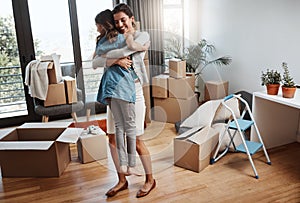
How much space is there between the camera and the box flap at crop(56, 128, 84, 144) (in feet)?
7.26

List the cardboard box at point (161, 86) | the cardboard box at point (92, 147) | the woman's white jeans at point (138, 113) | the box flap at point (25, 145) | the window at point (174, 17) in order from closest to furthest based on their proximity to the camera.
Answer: the woman's white jeans at point (138, 113) → the box flap at point (25, 145) → the cardboard box at point (92, 147) → the cardboard box at point (161, 86) → the window at point (174, 17)

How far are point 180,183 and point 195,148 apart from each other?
29 centimetres

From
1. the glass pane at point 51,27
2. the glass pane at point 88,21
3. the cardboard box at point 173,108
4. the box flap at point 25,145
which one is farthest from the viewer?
the glass pane at point 88,21

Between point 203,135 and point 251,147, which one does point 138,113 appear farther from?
point 251,147

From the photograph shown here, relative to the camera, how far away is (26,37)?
3.37 metres

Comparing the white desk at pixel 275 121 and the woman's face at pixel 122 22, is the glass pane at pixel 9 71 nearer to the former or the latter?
the woman's face at pixel 122 22

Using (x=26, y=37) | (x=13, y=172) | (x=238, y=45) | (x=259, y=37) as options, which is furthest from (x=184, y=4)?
(x=13, y=172)

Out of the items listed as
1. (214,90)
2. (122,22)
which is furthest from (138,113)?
(214,90)

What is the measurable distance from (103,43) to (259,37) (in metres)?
2.08

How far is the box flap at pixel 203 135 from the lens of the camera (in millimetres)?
2229

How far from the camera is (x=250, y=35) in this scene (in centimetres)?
318

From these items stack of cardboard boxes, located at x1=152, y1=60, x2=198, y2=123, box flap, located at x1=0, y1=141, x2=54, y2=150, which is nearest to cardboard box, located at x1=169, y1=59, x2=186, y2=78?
stack of cardboard boxes, located at x1=152, y1=60, x2=198, y2=123

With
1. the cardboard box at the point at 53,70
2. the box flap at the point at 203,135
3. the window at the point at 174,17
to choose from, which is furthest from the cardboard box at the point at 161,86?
the cardboard box at the point at 53,70

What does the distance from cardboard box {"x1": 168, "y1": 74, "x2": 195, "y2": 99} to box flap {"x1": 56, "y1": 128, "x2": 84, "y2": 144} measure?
47.8 inches
